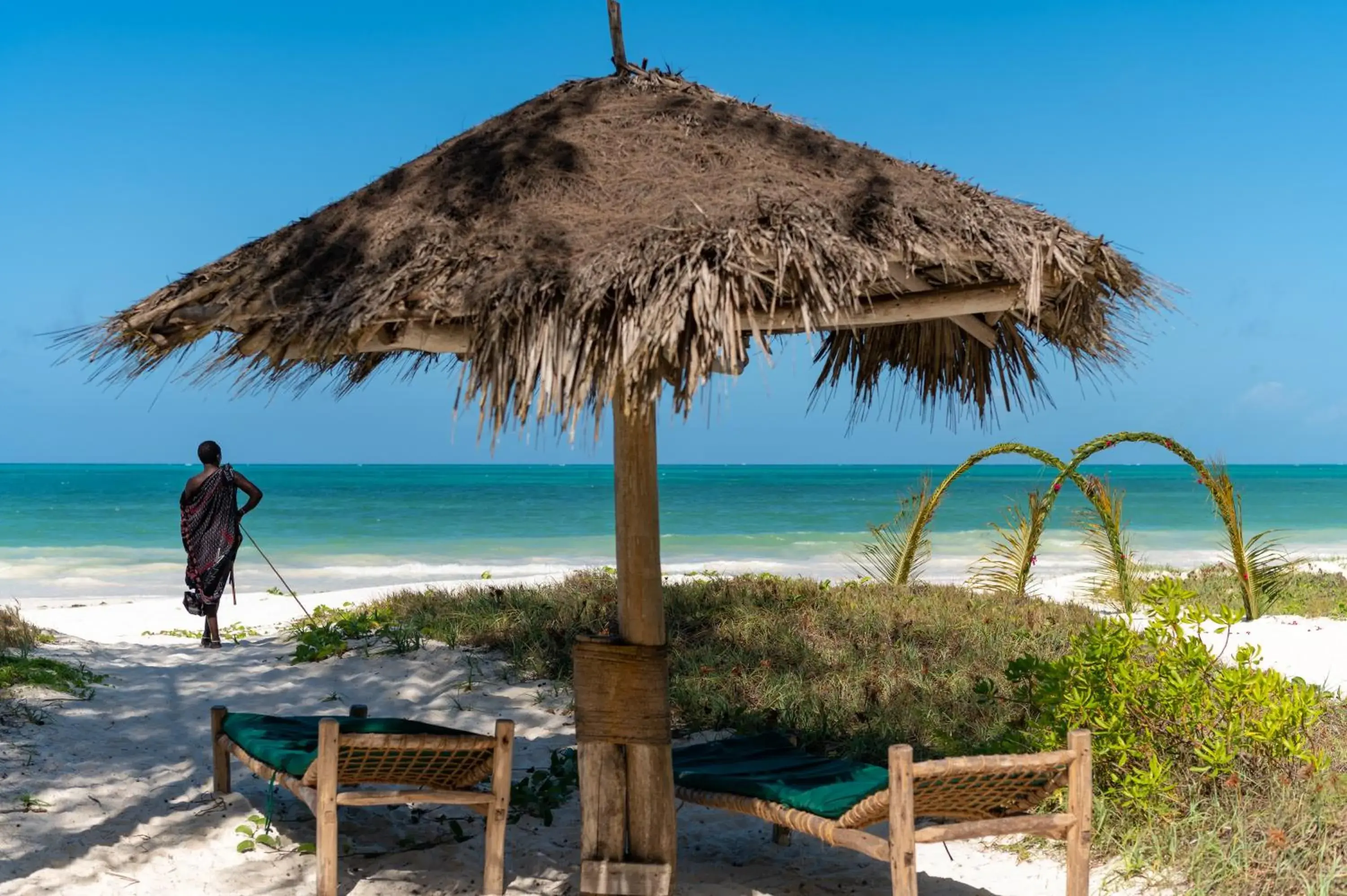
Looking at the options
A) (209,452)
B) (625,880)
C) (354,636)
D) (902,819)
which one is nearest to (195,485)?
(209,452)

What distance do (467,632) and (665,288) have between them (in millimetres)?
4947

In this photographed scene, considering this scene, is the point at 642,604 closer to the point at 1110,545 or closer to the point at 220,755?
the point at 220,755

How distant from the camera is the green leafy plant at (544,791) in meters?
4.67

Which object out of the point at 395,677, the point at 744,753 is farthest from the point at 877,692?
the point at 395,677

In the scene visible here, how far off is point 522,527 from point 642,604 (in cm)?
2748

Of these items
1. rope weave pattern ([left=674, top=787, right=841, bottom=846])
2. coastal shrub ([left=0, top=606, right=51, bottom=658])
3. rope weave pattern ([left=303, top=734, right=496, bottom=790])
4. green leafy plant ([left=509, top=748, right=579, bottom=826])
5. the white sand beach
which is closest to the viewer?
rope weave pattern ([left=674, top=787, right=841, bottom=846])

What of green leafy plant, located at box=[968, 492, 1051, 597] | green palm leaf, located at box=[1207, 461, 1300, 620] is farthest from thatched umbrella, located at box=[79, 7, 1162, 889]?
green palm leaf, located at box=[1207, 461, 1300, 620]

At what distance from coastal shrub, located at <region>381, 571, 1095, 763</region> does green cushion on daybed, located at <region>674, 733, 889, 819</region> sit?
3.46ft

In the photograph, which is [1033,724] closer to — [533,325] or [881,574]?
[533,325]

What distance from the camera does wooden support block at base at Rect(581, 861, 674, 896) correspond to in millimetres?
3619

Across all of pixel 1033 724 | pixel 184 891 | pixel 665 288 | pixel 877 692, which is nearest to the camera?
pixel 665 288

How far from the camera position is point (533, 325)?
3.10 meters

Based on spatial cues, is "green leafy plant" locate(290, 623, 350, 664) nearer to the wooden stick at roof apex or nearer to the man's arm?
the man's arm

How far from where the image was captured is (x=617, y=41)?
4.27 m
